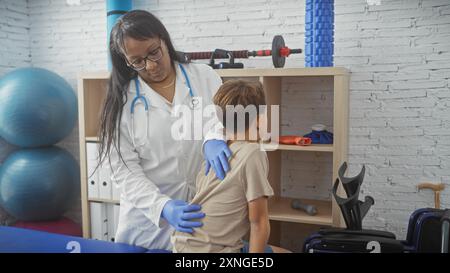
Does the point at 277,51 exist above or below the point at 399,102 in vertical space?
above

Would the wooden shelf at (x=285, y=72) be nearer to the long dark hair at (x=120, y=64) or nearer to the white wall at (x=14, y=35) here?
the long dark hair at (x=120, y=64)

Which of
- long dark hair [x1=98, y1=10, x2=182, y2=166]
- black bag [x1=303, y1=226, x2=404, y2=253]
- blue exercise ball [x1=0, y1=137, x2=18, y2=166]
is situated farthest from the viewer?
blue exercise ball [x1=0, y1=137, x2=18, y2=166]

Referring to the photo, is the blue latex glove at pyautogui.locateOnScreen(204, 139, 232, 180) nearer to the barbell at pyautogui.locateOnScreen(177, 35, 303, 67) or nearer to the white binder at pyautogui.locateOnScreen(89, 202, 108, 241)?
the barbell at pyautogui.locateOnScreen(177, 35, 303, 67)

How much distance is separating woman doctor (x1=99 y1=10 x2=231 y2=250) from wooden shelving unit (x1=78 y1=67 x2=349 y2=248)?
51 centimetres

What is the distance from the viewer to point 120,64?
50.9 inches

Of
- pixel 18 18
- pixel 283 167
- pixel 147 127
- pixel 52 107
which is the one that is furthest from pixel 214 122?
pixel 18 18

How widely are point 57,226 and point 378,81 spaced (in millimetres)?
2038

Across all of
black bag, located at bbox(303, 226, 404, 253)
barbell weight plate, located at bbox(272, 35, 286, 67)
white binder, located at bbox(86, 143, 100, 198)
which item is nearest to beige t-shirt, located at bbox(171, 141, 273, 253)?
black bag, located at bbox(303, 226, 404, 253)

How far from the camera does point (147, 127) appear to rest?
1.28 meters

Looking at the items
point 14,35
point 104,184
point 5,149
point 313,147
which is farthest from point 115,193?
point 14,35

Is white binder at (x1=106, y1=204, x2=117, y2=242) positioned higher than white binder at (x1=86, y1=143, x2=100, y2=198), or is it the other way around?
white binder at (x1=86, y1=143, x2=100, y2=198)

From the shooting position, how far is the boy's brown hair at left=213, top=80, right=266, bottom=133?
41.1 inches

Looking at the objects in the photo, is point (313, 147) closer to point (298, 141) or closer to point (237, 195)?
point (298, 141)

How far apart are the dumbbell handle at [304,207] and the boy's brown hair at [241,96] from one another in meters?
1.07
